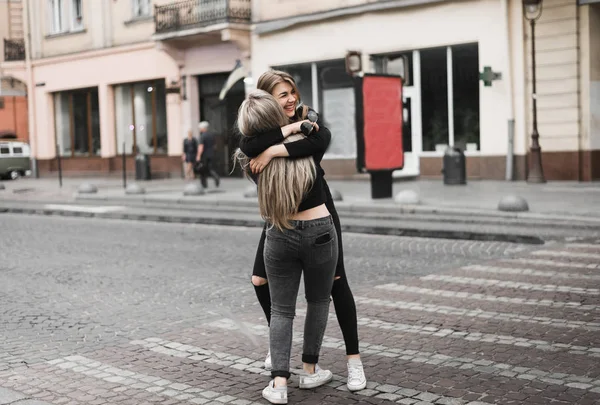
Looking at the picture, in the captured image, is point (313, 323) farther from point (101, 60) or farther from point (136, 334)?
point (101, 60)

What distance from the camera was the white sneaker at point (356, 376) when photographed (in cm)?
500

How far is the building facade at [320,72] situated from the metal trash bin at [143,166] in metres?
1.05

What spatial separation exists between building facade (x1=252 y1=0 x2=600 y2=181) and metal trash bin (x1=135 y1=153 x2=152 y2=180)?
573 centimetres

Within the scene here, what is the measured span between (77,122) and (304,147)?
3151 cm

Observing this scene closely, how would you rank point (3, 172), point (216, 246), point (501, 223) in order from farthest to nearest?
1. point (3, 172)
2. point (501, 223)
3. point (216, 246)

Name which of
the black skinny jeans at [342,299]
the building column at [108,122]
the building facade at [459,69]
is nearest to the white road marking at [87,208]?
the building facade at [459,69]

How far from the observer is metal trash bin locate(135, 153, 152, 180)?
29.4 metres

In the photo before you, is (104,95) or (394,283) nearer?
(394,283)

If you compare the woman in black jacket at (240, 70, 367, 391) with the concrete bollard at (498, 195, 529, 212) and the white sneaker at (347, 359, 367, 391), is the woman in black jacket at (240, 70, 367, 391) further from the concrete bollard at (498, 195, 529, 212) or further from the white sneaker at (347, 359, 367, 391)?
the concrete bollard at (498, 195, 529, 212)

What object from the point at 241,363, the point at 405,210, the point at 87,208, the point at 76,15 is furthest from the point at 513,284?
the point at 76,15

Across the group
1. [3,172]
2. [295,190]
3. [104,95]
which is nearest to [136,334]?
[295,190]

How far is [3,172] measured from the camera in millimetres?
35406

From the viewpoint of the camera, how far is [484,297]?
7605 mm

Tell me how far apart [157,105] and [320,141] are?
2705cm
